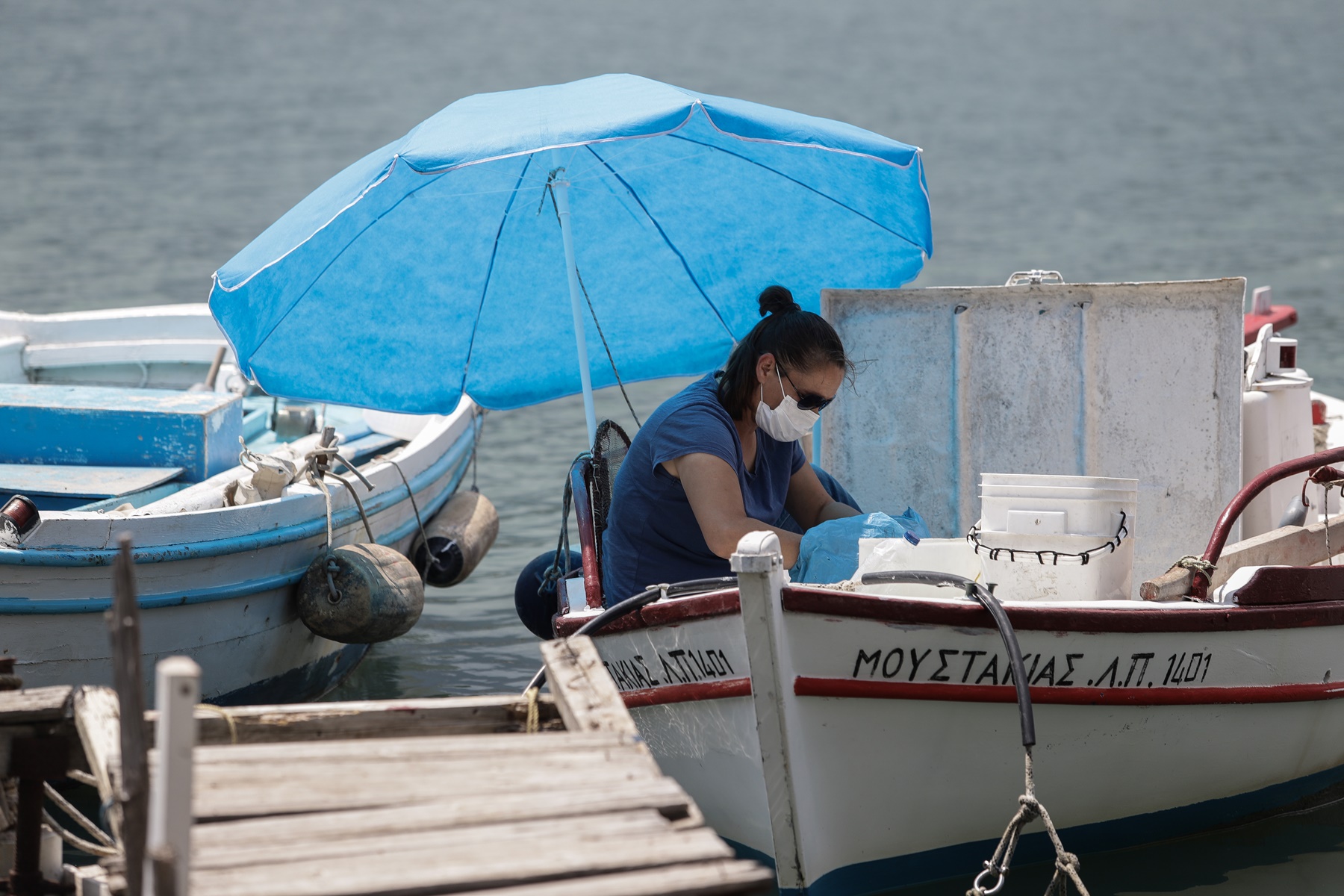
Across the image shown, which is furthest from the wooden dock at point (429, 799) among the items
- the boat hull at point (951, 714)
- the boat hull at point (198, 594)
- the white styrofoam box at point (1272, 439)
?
the white styrofoam box at point (1272, 439)

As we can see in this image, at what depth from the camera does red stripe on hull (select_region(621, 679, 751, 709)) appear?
12.9 ft

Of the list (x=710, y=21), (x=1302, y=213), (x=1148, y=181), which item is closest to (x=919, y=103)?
(x=1148, y=181)

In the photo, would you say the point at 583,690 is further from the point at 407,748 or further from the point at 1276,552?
the point at 1276,552

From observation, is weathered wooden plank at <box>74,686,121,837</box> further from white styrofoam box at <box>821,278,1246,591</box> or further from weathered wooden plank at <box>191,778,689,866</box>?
white styrofoam box at <box>821,278,1246,591</box>

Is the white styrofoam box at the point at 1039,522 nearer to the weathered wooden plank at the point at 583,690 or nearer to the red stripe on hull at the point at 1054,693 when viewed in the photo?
the red stripe on hull at the point at 1054,693

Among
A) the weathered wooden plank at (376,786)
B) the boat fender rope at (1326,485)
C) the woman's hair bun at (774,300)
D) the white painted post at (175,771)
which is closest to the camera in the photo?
the white painted post at (175,771)

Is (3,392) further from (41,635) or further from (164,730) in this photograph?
(164,730)

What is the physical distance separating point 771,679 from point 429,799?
52.9 inches

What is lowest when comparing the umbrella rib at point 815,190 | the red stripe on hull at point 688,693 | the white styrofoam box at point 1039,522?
the red stripe on hull at point 688,693

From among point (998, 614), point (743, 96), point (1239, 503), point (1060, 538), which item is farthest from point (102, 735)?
point (743, 96)

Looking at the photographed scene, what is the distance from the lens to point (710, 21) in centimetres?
5931

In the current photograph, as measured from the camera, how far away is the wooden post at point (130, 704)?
224 centimetres

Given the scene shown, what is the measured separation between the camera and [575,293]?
550 cm

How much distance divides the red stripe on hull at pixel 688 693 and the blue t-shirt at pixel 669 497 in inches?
14.4
